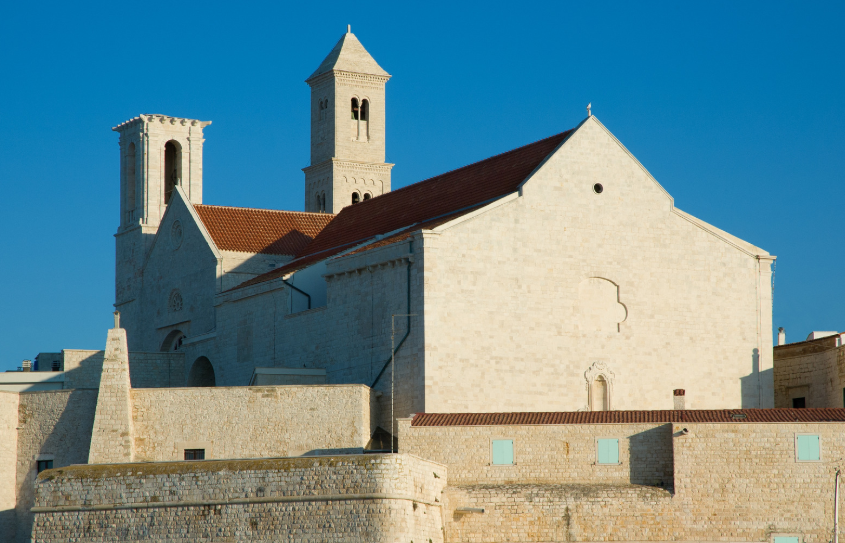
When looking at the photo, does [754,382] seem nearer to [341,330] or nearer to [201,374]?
[341,330]

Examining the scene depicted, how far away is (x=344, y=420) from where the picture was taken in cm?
4525

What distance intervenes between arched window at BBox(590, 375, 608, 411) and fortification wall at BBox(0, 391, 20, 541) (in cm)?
1968

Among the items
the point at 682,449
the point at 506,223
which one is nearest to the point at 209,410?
the point at 506,223

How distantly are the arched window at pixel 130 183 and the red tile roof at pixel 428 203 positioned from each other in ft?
41.9

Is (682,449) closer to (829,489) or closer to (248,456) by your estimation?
(829,489)

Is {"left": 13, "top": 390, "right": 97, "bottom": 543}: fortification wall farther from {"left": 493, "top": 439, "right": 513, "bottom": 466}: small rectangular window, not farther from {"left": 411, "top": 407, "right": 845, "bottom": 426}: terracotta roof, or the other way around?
{"left": 493, "top": 439, "right": 513, "bottom": 466}: small rectangular window

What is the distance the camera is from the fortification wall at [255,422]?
4519cm

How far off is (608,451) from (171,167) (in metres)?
37.1

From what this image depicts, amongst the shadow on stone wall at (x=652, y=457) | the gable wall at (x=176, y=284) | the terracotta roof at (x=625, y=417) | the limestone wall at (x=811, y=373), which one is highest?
the gable wall at (x=176, y=284)

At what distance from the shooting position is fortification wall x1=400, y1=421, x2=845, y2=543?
132 ft

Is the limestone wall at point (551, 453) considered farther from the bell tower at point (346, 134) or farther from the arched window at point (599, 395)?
the bell tower at point (346, 134)

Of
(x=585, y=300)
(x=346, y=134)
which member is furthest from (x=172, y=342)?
(x=585, y=300)

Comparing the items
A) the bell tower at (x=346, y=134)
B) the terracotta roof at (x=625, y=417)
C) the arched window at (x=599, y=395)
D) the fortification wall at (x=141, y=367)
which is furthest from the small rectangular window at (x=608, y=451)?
the bell tower at (x=346, y=134)

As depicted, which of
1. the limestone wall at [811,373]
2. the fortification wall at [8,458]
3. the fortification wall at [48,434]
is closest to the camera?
the fortification wall at [8,458]
